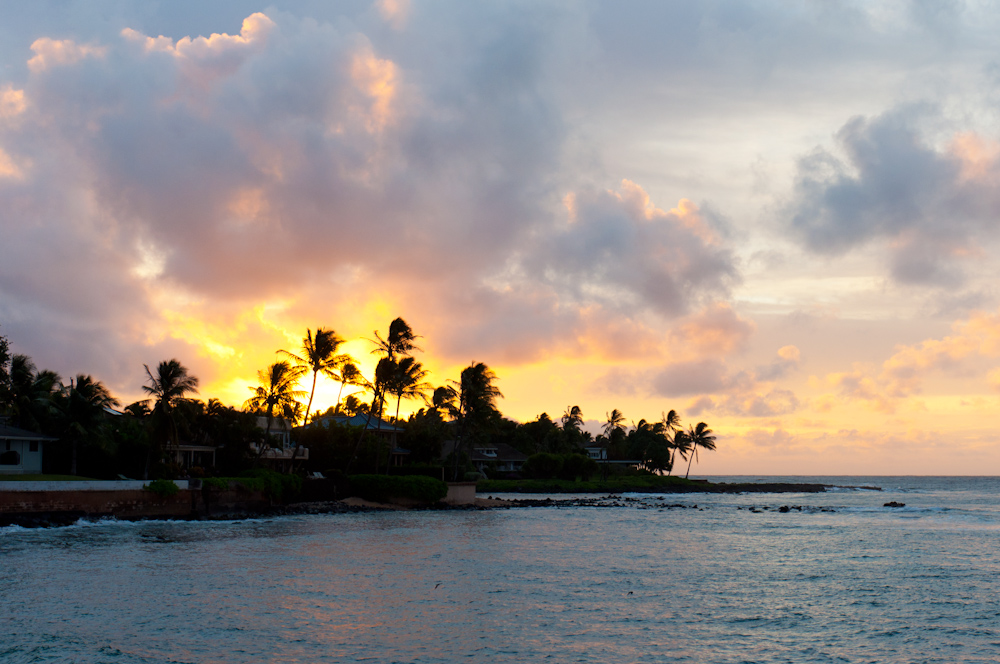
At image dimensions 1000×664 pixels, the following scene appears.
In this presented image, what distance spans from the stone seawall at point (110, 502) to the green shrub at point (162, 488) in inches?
6.5

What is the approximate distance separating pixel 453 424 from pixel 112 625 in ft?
284

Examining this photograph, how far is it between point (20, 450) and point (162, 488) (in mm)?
10849

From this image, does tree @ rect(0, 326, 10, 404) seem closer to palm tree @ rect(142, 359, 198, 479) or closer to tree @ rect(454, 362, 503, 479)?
palm tree @ rect(142, 359, 198, 479)

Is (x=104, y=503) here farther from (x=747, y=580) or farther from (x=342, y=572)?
(x=747, y=580)

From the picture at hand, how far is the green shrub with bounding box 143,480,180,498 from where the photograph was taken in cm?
3956

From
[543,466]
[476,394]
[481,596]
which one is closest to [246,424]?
[476,394]

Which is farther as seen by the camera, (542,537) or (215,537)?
(542,537)

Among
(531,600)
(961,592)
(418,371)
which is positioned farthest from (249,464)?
(961,592)

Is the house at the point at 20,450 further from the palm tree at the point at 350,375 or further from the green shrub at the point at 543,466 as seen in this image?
the green shrub at the point at 543,466

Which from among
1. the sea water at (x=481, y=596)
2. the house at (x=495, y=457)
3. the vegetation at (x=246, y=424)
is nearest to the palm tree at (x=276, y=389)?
the vegetation at (x=246, y=424)

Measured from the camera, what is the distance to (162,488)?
131 ft

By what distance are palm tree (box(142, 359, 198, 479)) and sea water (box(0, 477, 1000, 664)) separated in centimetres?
963

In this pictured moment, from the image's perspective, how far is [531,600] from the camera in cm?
1998

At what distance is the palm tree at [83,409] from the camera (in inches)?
1751
